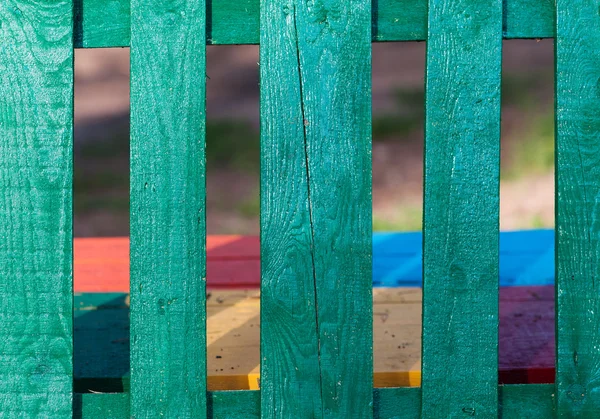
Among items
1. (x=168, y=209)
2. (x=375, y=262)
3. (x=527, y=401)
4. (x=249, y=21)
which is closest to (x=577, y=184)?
(x=527, y=401)

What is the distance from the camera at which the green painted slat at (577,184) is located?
1.91 m

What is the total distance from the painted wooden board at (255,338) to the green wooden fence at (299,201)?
0.41 meters

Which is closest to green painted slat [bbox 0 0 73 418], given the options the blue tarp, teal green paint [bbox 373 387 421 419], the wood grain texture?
teal green paint [bbox 373 387 421 419]

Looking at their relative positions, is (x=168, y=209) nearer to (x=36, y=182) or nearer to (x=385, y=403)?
(x=36, y=182)

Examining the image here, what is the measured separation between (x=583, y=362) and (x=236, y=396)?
882 millimetres

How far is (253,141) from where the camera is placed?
10.2m

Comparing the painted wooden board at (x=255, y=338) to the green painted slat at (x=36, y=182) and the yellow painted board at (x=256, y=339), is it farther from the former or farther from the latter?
the green painted slat at (x=36, y=182)

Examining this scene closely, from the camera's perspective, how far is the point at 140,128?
1881 millimetres

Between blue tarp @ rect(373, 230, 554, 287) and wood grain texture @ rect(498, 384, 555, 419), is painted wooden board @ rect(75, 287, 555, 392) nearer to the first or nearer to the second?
blue tarp @ rect(373, 230, 554, 287)

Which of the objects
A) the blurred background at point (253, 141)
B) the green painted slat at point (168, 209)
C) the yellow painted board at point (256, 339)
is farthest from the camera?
the blurred background at point (253, 141)

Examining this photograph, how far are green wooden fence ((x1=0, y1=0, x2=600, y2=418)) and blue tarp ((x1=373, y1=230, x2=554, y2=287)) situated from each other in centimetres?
158

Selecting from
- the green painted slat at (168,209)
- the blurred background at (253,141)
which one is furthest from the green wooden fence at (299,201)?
the blurred background at (253,141)

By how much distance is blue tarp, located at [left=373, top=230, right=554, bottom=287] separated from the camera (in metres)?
3.80

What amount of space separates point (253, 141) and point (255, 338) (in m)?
7.58
